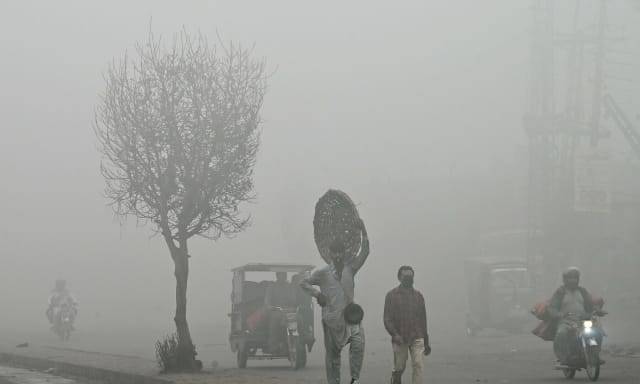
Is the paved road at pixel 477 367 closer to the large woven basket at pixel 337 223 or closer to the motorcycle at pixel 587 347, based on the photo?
the motorcycle at pixel 587 347

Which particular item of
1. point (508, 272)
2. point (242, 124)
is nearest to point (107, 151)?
point (242, 124)

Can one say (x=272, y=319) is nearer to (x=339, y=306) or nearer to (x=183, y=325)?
(x=183, y=325)

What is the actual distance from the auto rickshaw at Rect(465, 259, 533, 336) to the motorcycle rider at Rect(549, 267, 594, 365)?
22.6 m

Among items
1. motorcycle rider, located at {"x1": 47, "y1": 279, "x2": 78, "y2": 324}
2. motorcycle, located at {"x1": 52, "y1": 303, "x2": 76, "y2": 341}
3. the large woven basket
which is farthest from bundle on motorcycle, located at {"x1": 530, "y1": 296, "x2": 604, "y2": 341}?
motorcycle rider, located at {"x1": 47, "y1": 279, "x2": 78, "y2": 324}

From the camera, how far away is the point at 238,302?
25.0 meters

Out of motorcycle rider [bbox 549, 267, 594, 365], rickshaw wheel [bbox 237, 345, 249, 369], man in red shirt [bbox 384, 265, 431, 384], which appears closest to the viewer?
man in red shirt [bbox 384, 265, 431, 384]

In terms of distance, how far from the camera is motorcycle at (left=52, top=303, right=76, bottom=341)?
125 ft

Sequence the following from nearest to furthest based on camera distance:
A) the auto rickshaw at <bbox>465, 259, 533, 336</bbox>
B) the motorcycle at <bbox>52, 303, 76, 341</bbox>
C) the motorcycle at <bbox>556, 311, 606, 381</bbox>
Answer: the motorcycle at <bbox>556, 311, 606, 381</bbox> < the motorcycle at <bbox>52, 303, 76, 341</bbox> < the auto rickshaw at <bbox>465, 259, 533, 336</bbox>

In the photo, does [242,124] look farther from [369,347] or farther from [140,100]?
[369,347]

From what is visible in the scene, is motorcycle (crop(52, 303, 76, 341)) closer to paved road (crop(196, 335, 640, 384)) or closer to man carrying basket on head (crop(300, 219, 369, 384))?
paved road (crop(196, 335, 640, 384))

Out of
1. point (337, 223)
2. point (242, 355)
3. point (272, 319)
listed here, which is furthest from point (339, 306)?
point (242, 355)

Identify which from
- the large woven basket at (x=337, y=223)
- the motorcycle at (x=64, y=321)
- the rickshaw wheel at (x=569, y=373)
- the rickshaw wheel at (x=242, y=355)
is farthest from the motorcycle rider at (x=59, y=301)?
the large woven basket at (x=337, y=223)

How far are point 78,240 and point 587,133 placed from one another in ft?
212

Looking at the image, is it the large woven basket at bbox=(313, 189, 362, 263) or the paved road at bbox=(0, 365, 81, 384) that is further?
the paved road at bbox=(0, 365, 81, 384)
